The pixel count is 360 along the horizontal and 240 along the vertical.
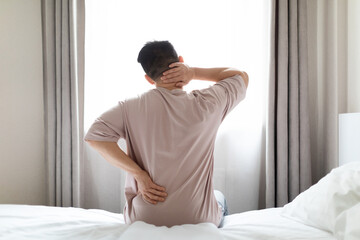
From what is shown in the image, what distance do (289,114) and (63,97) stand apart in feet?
5.59

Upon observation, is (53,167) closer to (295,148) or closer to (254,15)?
(295,148)

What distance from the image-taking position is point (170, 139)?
1.08m

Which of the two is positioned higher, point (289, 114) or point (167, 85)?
point (167, 85)

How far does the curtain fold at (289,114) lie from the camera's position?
2.12 metres

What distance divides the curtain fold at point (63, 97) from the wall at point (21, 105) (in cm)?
13

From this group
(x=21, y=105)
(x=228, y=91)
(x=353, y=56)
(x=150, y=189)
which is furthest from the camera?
(x=21, y=105)

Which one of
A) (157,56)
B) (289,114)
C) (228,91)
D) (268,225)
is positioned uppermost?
(157,56)

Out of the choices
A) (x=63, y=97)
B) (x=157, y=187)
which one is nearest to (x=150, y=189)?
(x=157, y=187)

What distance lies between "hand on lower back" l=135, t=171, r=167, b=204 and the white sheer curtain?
1.22 m

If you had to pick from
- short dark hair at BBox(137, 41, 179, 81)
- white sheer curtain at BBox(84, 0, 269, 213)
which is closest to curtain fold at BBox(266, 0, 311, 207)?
white sheer curtain at BBox(84, 0, 269, 213)

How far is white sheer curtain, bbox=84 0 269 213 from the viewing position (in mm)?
2266

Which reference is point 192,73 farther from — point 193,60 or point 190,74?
point 193,60

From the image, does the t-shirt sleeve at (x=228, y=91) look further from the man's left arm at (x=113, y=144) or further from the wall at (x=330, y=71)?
the wall at (x=330, y=71)

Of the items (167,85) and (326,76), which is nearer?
(167,85)
